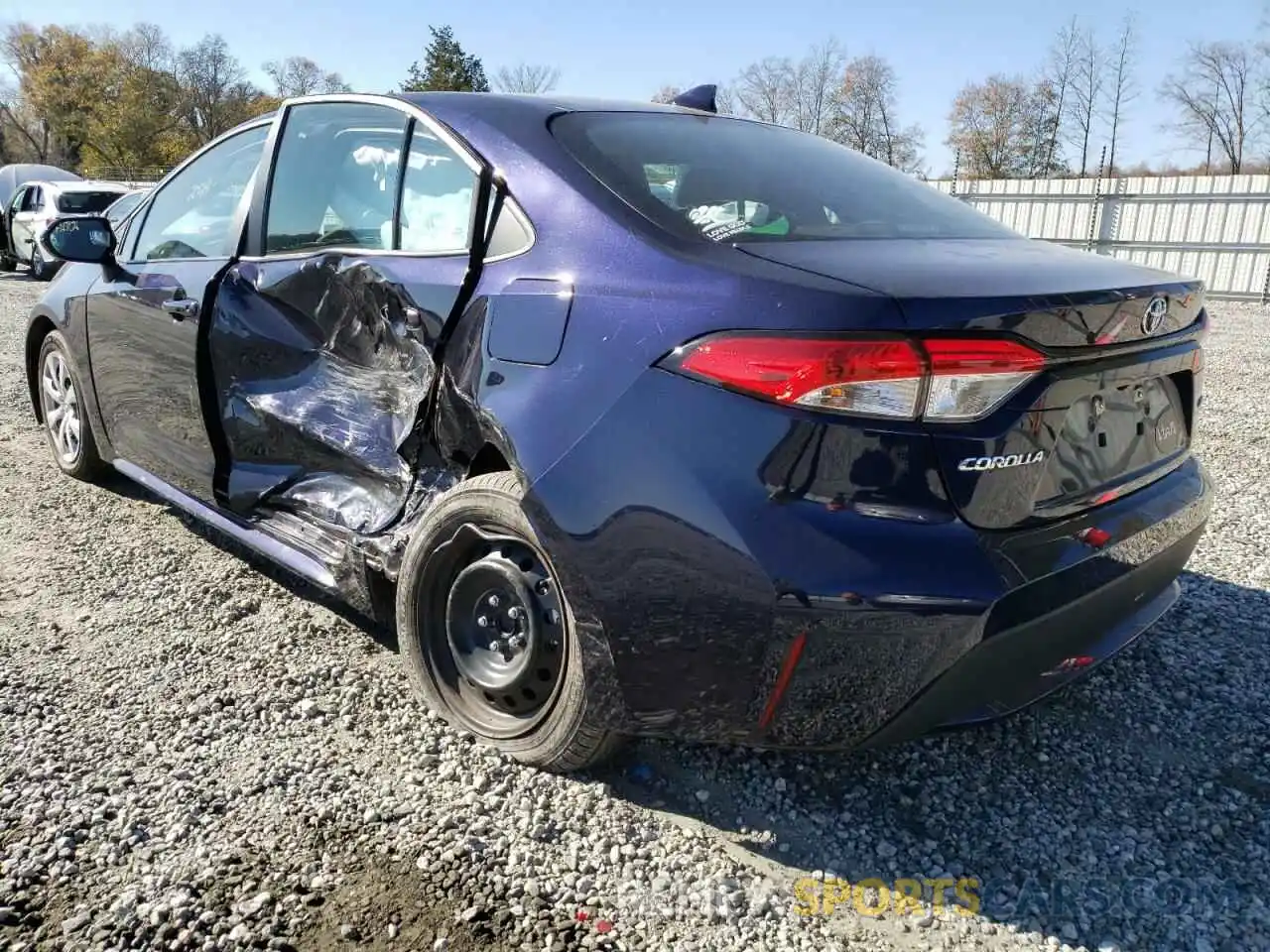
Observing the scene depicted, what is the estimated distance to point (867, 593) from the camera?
5.98ft

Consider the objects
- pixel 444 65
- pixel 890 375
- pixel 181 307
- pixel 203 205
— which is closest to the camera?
pixel 890 375

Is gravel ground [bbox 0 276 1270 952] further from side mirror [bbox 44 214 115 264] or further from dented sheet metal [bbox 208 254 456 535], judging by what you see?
side mirror [bbox 44 214 115 264]

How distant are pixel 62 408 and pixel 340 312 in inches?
100

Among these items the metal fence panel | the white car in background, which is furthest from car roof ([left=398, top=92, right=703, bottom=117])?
the metal fence panel

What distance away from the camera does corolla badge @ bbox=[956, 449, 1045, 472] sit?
184 centimetres

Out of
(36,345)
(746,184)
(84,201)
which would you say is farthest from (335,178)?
(84,201)

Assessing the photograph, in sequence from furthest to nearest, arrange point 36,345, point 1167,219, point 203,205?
point 1167,219, point 36,345, point 203,205

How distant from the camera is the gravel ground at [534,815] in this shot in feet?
6.44

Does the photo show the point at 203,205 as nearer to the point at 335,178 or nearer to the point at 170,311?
the point at 170,311

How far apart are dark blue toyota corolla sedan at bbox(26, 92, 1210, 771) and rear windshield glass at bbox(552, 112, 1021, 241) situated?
16mm

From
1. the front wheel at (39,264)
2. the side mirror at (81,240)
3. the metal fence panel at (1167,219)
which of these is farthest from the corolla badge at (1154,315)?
the front wheel at (39,264)

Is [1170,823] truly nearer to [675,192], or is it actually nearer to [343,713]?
[675,192]

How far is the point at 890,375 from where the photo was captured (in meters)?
1.81

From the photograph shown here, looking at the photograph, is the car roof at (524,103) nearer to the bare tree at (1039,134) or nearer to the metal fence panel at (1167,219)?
the metal fence panel at (1167,219)
